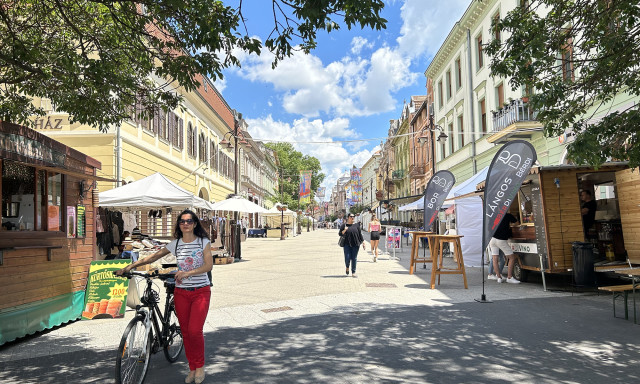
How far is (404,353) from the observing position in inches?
202

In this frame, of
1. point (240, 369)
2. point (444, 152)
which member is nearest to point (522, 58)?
point (240, 369)

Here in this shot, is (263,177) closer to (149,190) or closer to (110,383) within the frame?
(149,190)

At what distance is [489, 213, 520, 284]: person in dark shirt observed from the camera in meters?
10.7

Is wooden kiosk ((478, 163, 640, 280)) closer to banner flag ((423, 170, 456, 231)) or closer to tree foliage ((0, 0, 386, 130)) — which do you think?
banner flag ((423, 170, 456, 231))

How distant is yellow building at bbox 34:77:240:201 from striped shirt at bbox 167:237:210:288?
13.6 ft

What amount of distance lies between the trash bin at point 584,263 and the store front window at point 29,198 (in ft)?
30.7

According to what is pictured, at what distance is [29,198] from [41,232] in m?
0.52

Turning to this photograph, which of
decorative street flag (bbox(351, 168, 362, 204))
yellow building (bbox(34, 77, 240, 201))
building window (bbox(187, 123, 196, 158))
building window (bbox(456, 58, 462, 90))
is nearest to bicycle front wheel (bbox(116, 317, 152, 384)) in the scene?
yellow building (bbox(34, 77, 240, 201))

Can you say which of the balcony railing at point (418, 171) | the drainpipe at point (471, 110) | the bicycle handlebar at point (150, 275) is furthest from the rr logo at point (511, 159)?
the balcony railing at point (418, 171)

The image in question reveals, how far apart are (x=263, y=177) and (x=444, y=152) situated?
32.9 meters

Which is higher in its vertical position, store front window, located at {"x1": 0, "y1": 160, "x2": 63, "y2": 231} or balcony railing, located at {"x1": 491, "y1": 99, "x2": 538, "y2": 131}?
balcony railing, located at {"x1": 491, "y1": 99, "x2": 538, "y2": 131}

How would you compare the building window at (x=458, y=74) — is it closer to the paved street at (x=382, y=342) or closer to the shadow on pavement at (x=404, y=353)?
the paved street at (x=382, y=342)

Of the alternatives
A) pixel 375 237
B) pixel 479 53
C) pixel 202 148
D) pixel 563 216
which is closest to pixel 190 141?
pixel 202 148

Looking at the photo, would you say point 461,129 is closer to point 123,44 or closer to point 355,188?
point 123,44
